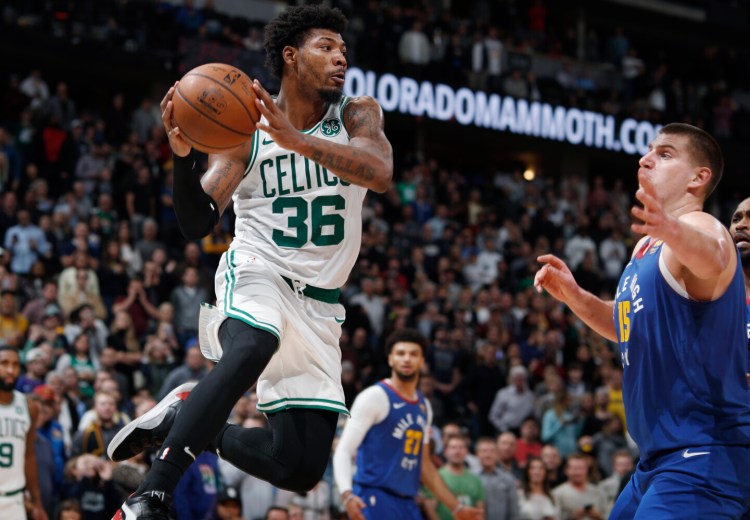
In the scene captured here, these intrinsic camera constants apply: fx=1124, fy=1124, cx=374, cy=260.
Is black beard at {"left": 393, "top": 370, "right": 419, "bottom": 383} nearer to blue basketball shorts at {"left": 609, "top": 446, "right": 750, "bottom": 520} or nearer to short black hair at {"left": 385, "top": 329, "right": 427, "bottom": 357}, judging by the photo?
short black hair at {"left": 385, "top": 329, "right": 427, "bottom": 357}

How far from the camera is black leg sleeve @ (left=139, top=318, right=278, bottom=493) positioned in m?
4.29

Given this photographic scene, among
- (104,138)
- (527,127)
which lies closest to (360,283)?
(104,138)

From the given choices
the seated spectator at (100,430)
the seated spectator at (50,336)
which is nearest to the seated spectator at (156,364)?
the seated spectator at (50,336)

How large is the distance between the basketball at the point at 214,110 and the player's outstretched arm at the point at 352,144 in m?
0.09

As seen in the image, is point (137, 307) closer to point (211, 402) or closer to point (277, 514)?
point (277, 514)

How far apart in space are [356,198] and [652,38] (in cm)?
2449

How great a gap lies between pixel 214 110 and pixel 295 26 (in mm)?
877

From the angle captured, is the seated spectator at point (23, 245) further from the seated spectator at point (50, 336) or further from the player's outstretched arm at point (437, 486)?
the player's outstretched arm at point (437, 486)

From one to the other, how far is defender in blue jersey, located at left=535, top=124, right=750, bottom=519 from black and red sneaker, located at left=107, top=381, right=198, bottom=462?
1.98 meters

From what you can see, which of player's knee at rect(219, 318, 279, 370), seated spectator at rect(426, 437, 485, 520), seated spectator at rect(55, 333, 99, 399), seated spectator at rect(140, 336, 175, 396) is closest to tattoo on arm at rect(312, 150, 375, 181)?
player's knee at rect(219, 318, 279, 370)

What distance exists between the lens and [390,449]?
8.23 meters

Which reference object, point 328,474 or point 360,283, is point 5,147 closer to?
point 360,283

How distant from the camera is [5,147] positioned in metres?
14.9

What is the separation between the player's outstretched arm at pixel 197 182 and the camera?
4.71 meters
